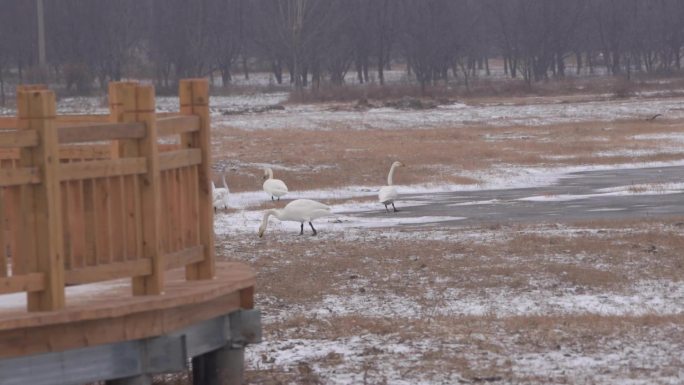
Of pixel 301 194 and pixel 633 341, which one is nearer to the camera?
pixel 633 341

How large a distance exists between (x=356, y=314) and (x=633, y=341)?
2910 mm

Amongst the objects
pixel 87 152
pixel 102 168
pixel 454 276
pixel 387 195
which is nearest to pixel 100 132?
pixel 102 168

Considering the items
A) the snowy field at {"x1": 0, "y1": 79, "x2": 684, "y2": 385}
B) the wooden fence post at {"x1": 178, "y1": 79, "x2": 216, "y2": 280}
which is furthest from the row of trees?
the wooden fence post at {"x1": 178, "y1": 79, "x2": 216, "y2": 280}

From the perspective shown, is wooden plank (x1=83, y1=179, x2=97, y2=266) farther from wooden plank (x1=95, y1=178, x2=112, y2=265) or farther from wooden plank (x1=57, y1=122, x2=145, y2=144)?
wooden plank (x1=57, y1=122, x2=145, y2=144)

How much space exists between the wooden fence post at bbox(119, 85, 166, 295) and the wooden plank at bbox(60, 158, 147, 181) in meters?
0.08

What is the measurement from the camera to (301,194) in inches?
986

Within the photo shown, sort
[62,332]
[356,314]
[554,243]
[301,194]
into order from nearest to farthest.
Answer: [62,332]
[356,314]
[554,243]
[301,194]

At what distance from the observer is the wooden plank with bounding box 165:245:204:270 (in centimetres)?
780

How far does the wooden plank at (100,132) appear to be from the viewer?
719cm

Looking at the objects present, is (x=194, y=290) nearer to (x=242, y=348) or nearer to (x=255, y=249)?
(x=242, y=348)

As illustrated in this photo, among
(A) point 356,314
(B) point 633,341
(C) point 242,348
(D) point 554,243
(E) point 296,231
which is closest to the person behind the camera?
(C) point 242,348

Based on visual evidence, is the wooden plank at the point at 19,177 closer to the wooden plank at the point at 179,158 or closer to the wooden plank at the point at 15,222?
the wooden plank at the point at 15,222

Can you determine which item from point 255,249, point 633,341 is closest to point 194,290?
point 633,341

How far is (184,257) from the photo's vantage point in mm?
7980
